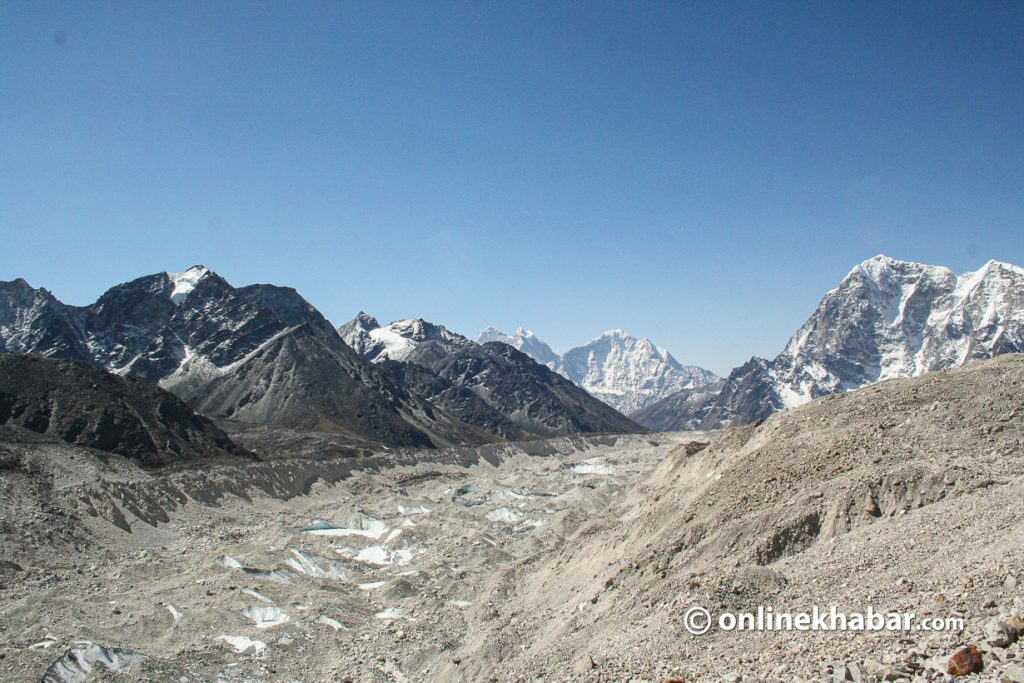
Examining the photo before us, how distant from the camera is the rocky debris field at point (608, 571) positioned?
15969 mm

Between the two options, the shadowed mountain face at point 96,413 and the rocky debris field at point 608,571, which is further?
the shadowed mountain face at point 96,413

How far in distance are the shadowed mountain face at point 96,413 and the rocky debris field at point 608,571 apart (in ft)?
87.8

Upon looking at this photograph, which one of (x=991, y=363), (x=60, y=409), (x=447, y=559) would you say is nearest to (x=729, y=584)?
(x=991, y=363)

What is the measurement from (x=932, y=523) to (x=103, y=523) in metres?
51.8

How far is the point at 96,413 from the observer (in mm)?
81125

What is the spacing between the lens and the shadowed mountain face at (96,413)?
253 feet

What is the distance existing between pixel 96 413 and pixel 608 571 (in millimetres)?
78174

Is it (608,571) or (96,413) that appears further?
(96,413)

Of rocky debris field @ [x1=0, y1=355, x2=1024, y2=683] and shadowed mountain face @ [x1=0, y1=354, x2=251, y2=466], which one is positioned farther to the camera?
shadowed mountain face @ [x1=0, y1=354, x2=251, y2=466]

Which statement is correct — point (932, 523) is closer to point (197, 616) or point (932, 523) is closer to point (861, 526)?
point (861, 526)

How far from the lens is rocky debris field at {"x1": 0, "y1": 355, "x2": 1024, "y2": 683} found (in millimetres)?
15969

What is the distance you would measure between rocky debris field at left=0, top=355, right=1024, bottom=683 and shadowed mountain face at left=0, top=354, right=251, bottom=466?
26770 mm

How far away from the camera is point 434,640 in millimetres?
28094

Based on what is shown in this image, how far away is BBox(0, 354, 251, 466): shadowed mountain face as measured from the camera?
77.1 m
